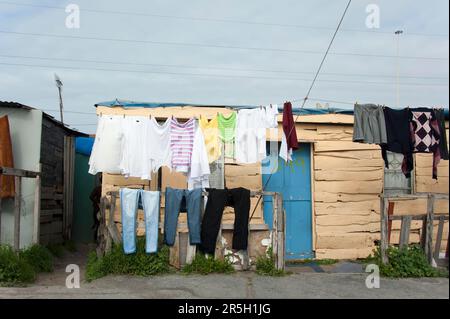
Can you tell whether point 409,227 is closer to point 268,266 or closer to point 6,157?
point 268,266

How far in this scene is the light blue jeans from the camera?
780cm

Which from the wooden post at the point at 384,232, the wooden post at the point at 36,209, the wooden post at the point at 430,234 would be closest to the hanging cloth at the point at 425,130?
the wooden post at the point at 430,234

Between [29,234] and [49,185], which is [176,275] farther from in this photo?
[49,185]

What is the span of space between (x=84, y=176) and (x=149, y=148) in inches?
243

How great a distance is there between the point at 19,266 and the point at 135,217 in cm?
194

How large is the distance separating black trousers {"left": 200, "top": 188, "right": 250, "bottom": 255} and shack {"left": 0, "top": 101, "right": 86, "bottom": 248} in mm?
3416

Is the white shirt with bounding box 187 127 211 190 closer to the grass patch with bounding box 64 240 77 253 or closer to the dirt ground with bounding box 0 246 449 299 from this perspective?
the dirt ground with bounding box 0 246 449 299

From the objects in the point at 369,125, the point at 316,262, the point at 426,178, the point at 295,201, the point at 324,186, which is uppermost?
the point at 369,125

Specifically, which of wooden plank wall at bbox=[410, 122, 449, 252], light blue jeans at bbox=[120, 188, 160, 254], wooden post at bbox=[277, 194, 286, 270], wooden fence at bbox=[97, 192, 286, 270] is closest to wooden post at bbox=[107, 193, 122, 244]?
wooden fence at bbox=[97, 192, 286, 270]

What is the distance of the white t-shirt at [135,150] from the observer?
803cm

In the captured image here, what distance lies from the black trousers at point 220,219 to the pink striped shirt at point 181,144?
648 mm

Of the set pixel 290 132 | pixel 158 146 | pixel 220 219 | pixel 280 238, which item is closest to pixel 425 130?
pixel 290 132

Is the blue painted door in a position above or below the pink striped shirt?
below

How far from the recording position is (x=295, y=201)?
9.83m
